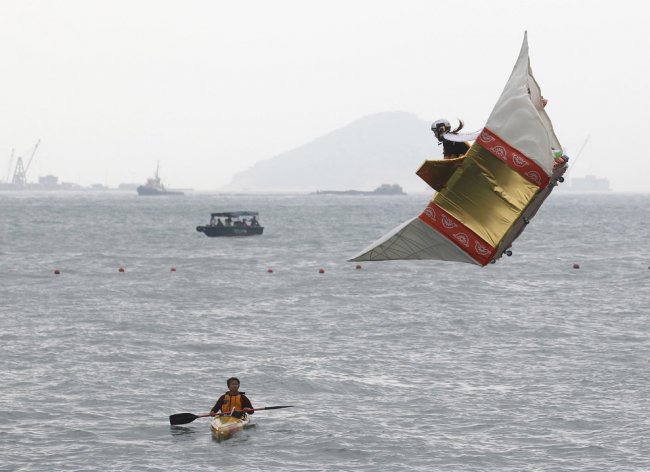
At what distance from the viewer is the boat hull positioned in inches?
5882

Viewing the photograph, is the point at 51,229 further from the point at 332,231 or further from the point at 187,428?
the point at 187,428

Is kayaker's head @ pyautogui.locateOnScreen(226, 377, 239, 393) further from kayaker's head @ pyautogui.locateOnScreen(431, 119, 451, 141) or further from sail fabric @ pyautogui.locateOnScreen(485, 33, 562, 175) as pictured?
sail fabric @ pyautogui.locateOnScreen(485, 33, 562, 175)

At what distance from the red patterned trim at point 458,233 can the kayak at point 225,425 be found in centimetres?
3341

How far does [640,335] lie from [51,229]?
15668 cm

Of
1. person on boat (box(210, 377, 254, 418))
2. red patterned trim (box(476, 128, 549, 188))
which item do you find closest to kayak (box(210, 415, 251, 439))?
person on boat (box(210, 377, 254, 418))

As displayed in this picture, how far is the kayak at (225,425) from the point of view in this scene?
128 feet

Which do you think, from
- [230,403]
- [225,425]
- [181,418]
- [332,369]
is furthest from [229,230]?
[181,418]

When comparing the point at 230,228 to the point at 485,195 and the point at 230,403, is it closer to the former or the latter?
the point at 230,403

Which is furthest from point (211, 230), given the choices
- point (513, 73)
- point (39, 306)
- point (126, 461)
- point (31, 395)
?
point (513, 73)

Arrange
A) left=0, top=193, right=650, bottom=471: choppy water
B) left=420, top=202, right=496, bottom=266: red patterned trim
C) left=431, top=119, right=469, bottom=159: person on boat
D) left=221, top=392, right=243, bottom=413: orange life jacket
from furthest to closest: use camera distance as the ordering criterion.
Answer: left=221, top=392, right=243, bottom=413: orange life jacket, left=0, top=193, right=650, bottom=471: choppy water, left=431, top=119, right=469, bottom=159: person on boat, left=420, top=202, right=496, bottom=266: red patterned trim

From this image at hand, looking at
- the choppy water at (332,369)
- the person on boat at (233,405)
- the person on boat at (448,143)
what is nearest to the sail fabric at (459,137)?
the person on boat at (448,143)

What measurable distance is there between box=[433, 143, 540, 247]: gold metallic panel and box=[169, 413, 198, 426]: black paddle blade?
32.7 m

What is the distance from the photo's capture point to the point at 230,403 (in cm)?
3969

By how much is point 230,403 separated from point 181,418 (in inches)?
87.6
